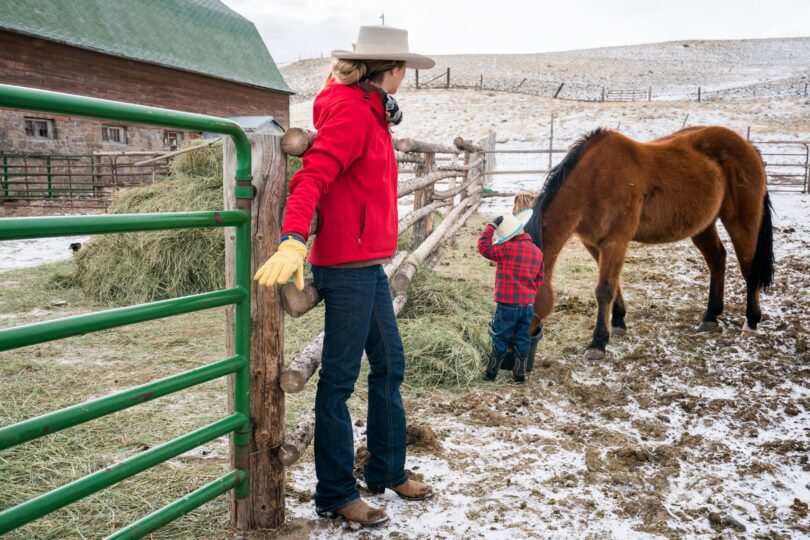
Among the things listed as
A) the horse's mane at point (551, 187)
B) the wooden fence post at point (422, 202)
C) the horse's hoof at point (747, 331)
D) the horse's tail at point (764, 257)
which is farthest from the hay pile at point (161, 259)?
the horse's tail at point (764, 257)

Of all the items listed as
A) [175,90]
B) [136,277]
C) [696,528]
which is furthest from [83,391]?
[175,90]

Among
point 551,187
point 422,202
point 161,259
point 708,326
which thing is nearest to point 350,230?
point 551,187

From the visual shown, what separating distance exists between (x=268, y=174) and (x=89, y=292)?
4847 millimetres

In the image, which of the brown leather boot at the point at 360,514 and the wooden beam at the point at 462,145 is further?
the wooden beam at the point at 462,145

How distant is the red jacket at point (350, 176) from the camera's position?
1.81m

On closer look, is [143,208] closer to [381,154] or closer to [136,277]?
[136,277]

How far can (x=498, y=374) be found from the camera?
3918mm

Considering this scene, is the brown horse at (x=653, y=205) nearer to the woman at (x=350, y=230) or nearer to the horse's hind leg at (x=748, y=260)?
the horse's hind leg at (x=748, y=260)

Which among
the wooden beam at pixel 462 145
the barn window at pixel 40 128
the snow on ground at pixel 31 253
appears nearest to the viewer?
the snow on ground at pixel 31 253

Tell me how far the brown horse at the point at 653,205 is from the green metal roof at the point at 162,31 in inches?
573

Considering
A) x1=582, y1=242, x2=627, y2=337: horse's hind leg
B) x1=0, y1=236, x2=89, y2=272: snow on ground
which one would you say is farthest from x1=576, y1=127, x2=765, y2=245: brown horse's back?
x1=0, y1=236, x2=89, y2=272: snow on ground

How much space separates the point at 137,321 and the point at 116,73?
17435 mm

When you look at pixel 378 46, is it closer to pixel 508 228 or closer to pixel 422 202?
pixel 508 228

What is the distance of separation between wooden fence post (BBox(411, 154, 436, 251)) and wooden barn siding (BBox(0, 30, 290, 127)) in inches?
464
